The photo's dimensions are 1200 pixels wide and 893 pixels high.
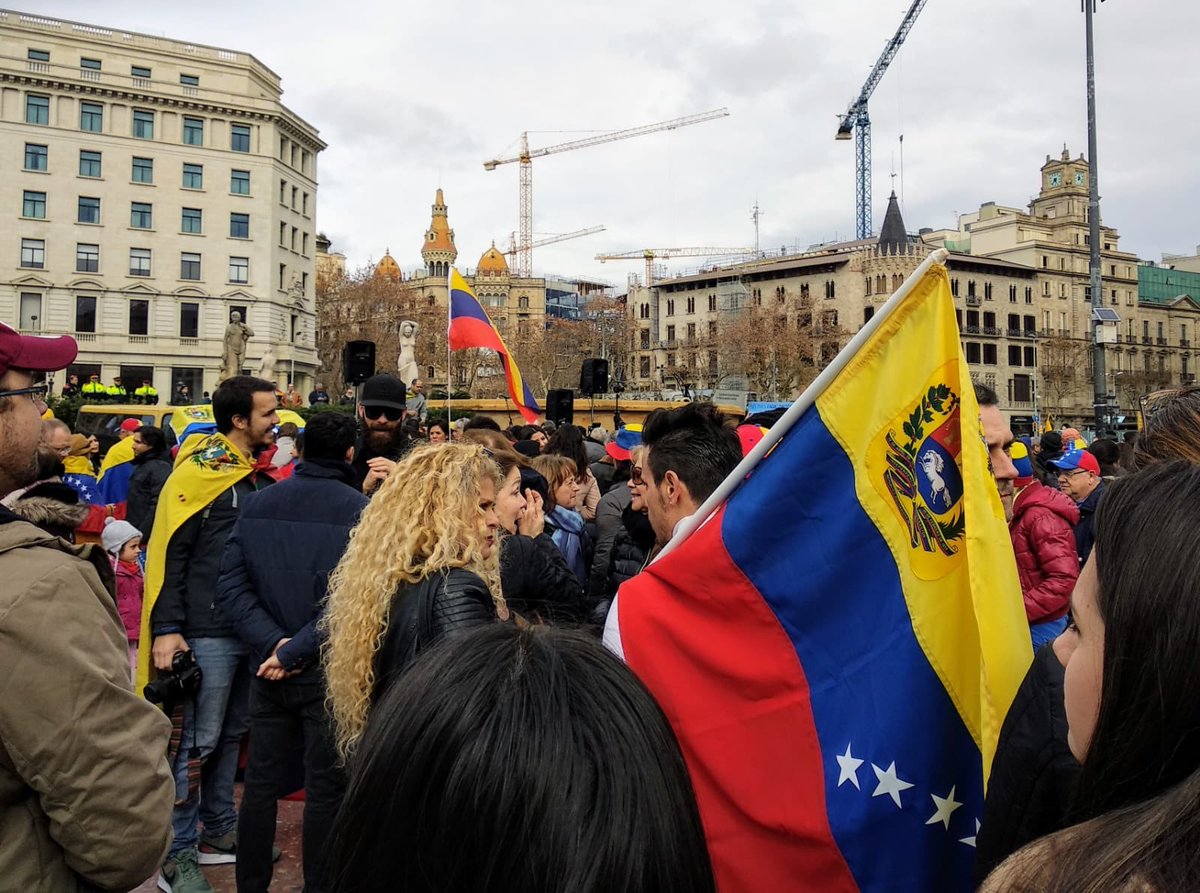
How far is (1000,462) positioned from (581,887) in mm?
3065

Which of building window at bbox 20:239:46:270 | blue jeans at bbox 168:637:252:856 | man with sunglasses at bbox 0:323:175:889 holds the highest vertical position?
building window at bbox 20:239:46:270

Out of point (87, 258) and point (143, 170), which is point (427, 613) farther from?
point (143, 170)

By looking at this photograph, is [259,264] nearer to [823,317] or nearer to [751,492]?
[823,317]

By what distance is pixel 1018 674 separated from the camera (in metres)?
1.96

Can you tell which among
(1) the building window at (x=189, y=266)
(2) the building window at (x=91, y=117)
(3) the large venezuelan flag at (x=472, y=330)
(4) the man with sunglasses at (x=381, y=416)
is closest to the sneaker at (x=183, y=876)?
(4) the man with sunglasses at (x=381, y=416)

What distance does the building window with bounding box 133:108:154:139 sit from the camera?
2055 inches

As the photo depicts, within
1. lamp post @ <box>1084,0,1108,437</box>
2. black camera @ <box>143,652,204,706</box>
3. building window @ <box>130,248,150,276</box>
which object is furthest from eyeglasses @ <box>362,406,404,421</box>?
building window @ <box>130,248,150,276</box>

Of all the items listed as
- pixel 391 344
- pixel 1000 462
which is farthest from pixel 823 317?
pixel 1000 462

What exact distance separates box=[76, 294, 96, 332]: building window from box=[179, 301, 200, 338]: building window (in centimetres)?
439

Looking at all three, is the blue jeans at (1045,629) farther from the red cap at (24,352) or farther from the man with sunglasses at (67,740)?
the red cap at (24,352)

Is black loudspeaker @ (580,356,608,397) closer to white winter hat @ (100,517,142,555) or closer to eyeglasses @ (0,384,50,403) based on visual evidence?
white winter hat @ (100,517,142,555)

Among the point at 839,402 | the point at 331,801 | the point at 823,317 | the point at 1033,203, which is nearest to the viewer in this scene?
the point at 839,402

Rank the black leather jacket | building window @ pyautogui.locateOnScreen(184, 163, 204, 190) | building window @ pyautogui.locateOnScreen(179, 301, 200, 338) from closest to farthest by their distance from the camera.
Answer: the black leather jacket, building window @ pyautogui.locateOnScreen(179, 301, 200, 338), building window @ pyautogui.locateOnScreen(184, 163, 204, 190)

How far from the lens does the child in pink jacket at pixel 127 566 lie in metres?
5.88
